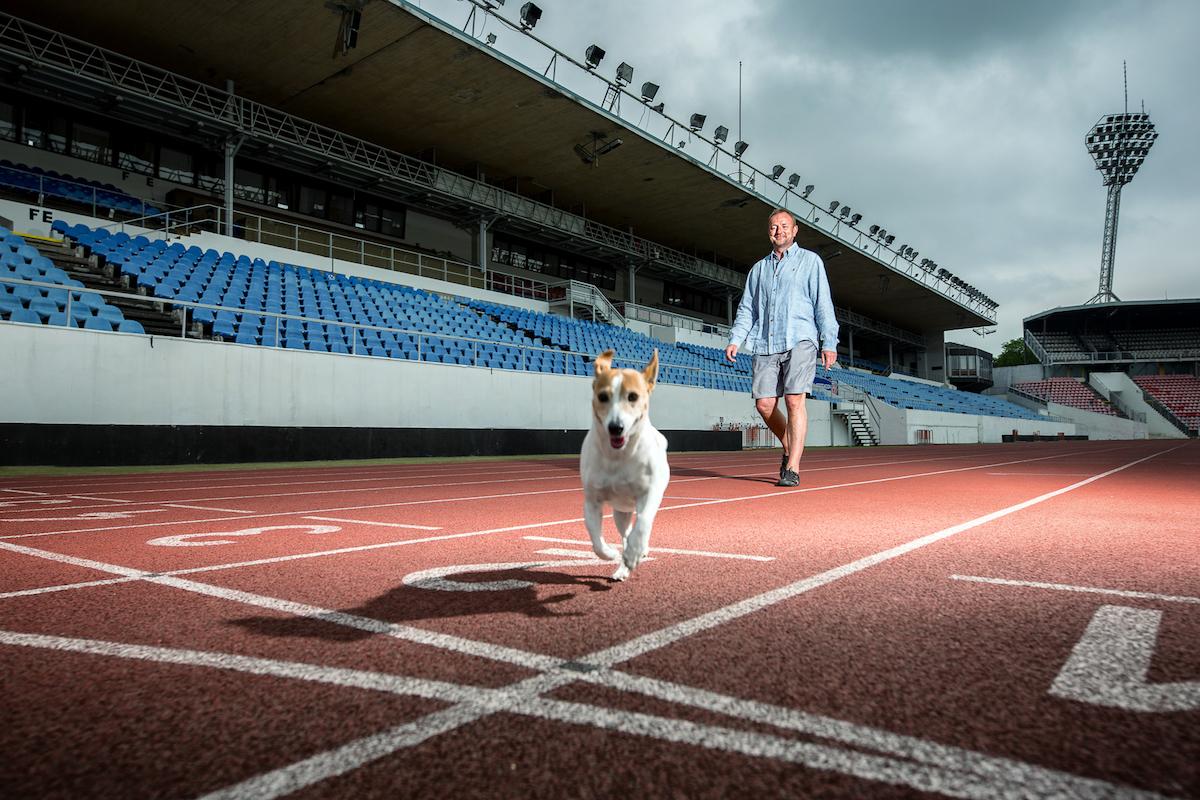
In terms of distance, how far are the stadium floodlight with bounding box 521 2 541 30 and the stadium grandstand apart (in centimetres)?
136

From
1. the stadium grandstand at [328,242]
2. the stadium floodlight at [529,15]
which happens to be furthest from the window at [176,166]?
the stadium floodlight at [529,15]

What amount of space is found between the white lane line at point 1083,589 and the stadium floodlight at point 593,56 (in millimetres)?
23211

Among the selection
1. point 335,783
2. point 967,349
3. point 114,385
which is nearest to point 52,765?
point 335,783

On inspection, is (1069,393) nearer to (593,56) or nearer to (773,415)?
(593,56)

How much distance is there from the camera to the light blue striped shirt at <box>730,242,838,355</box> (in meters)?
7.08

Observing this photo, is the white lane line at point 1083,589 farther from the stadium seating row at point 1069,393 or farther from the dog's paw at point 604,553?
the stadium seating row at point 1069,393

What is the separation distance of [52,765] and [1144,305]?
8141cm

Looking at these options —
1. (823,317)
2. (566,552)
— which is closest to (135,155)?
(823,317)

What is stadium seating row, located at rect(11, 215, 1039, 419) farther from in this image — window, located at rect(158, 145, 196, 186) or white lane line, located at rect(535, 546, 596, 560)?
white lane line, located at rect(535, 546, 596, 560)

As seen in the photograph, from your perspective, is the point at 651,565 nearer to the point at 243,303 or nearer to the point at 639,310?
the point at 243,303

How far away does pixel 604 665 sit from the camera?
1.75m

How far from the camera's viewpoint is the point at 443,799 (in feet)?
3.67

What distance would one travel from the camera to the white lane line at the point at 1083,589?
2.34 m

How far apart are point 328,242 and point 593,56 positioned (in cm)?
1071
